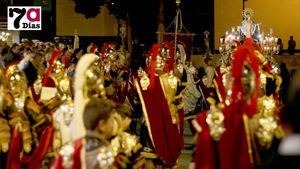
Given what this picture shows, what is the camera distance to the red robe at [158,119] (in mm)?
12016

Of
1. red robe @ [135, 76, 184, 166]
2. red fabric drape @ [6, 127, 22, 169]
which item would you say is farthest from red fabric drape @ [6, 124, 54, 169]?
red robe @ [135, 76, 184, 166]

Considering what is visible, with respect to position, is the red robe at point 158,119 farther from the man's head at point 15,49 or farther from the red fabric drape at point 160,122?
the man's head at point 15,49

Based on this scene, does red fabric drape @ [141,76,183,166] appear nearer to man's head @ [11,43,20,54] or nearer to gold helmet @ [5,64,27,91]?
gold helmet @ [5,64,27,91]

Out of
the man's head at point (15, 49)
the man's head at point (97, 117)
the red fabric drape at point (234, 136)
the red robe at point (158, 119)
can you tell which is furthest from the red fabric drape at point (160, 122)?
the man's head at point (97, 117)

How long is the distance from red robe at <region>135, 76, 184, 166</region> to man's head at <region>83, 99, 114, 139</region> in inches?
237

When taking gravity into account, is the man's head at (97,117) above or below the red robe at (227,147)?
above

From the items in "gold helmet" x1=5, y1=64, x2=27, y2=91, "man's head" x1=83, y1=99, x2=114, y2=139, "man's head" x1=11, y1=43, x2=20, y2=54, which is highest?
"man's head" x1=11, y1=43, x2=20, y2=54

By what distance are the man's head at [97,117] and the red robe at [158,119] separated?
6.02 m

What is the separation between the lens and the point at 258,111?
670cm

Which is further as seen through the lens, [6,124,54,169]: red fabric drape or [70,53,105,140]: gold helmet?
[6,124,54,169]: red fabric drape

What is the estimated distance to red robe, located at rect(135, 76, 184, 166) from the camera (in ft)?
39.4

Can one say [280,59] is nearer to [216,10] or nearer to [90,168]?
[216,10]

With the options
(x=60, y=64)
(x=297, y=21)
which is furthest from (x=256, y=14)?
(x=60, y=64)

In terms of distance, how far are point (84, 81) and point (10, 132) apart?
2811 millimetres
